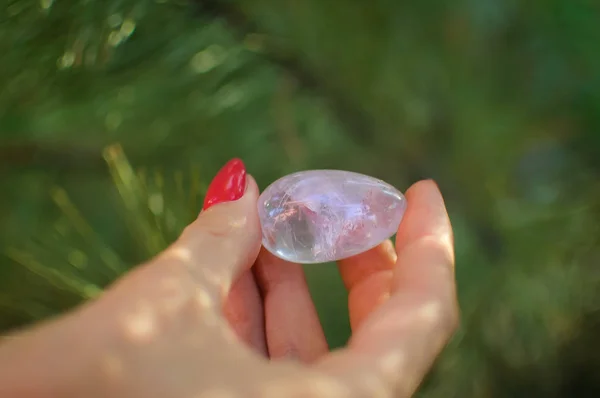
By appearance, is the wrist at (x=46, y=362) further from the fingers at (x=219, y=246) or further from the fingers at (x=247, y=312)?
the fingers at (x=247, y=312)

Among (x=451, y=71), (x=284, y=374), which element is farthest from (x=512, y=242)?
(x=284, y=374)

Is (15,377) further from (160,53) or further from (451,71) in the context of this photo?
(451,71)

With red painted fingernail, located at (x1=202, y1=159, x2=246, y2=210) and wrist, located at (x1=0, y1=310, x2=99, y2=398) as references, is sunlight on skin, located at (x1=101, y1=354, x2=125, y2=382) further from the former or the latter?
red painted fingernail, located at (x1=202, y1=159, x2=246, y2=210)

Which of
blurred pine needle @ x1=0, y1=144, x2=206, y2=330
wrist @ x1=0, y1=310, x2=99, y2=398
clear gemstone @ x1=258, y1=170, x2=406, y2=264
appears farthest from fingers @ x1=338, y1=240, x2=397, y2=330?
wrist @ x1=0, y1=310, x2=99, y2=398

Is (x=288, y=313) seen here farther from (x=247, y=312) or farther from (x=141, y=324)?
(x=141, y=324)

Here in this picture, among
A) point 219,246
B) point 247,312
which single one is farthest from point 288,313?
point 219,246

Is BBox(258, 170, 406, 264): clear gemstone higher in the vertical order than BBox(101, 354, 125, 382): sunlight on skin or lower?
lower
